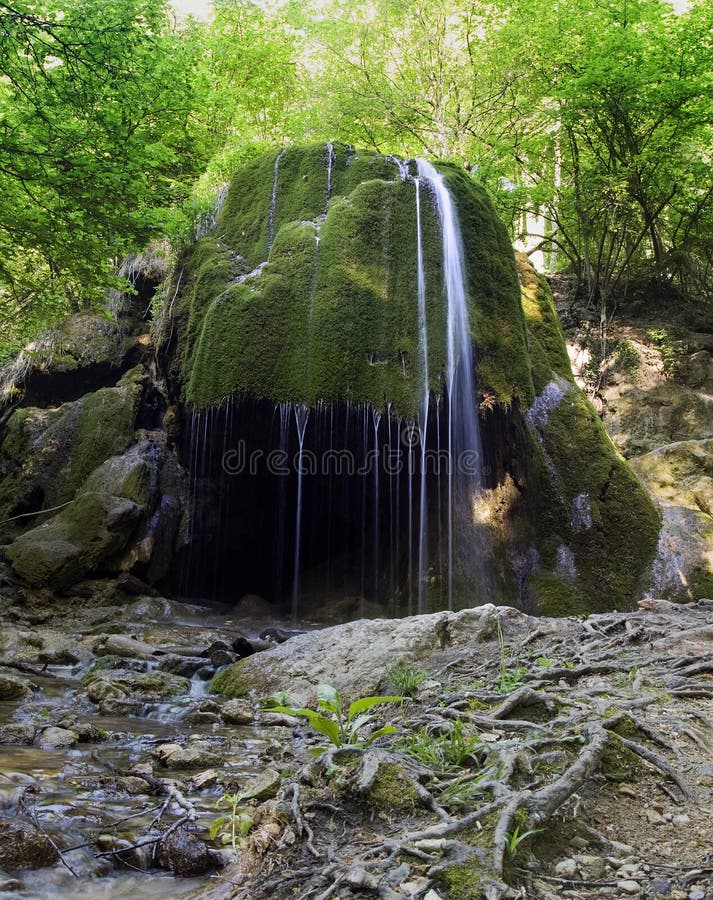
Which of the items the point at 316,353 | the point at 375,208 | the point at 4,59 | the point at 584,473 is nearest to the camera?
the point at 4,59

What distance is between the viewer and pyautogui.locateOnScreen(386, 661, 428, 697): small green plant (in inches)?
177

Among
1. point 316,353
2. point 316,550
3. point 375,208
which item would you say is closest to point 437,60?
point 375,208

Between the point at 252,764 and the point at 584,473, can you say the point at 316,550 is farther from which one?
the point at 252,764

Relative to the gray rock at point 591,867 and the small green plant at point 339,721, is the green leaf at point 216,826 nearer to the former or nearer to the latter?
the small green plant at point 339,721

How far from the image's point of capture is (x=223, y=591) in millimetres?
12094

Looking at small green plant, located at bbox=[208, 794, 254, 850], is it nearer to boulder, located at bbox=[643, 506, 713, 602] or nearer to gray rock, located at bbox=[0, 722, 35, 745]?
gray rock, located at bbox=[0, 722, 35, 745]

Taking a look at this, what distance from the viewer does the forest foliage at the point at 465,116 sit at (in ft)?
31.1

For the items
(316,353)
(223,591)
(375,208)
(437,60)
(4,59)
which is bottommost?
(223,591)

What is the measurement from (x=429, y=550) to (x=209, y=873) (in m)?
7.69

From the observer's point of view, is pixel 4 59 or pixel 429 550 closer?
pixel 4 59

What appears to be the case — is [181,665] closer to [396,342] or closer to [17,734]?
[17,734]

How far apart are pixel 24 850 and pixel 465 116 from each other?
20764mm

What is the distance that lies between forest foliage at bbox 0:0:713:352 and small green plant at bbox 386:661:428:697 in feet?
20.9

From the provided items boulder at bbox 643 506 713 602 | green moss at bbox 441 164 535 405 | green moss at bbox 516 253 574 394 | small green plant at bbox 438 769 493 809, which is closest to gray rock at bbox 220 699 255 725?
small green plant at bbox 438 769 493 809
